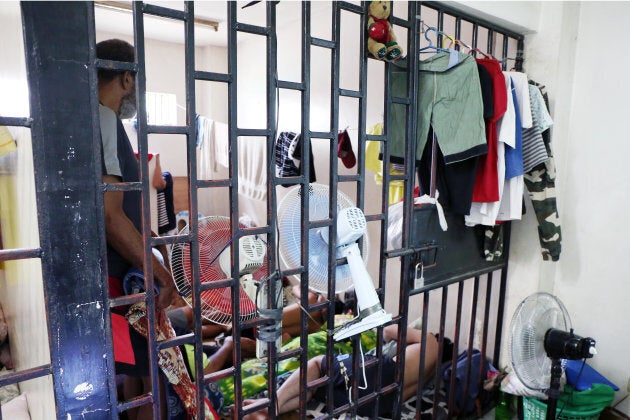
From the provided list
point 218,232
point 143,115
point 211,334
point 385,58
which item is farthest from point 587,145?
point 211,334

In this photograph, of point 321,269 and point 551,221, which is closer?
point 321,269

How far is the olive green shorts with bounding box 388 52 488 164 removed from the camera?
1675 mm

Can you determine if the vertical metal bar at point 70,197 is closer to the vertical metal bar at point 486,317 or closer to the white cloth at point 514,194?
the white cloth at point 514,194

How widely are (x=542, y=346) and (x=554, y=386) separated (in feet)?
0.54

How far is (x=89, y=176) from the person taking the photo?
1.02m

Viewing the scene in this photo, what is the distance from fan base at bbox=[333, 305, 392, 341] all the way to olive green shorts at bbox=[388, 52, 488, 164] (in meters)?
0.64

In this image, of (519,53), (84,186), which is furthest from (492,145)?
(84,186)

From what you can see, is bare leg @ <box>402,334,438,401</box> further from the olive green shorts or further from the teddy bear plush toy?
the teddy bear plush toy

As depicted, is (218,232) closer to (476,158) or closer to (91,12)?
(91,12)

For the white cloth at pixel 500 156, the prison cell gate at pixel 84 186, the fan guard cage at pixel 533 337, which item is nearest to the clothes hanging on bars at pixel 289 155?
the white cloth at pixel 500 156

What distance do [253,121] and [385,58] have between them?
314 cm

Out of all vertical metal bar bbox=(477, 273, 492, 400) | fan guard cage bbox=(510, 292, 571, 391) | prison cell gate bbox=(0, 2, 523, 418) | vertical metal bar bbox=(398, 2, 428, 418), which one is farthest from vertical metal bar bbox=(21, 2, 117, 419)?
vertical metal bar bbox=(477, 273, 492, 400)

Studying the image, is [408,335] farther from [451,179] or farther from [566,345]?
[451,179]

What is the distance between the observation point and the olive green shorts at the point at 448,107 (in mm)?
1675
